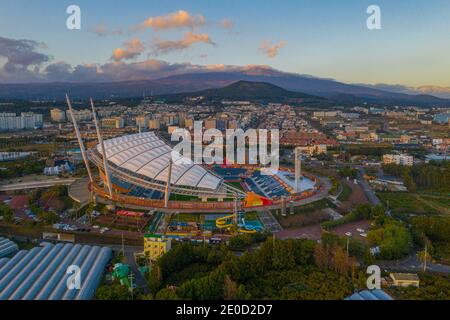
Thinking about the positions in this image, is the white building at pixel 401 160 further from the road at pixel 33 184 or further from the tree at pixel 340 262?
the road at pixel 33 184

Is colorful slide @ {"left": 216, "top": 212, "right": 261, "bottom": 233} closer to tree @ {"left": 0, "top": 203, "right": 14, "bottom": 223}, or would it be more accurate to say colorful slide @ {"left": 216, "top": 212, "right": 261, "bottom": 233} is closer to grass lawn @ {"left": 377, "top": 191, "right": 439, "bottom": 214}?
grass lawn @ {"left": 377, "top": 191, "right": 439, "bottom": 214}

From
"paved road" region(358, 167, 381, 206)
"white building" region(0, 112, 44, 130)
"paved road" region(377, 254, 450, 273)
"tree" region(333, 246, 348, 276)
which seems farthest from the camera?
"white building" region(0, 112, 44, 130)

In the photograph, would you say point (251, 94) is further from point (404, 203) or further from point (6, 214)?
point (6, 214)

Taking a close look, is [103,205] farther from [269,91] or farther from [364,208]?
[269,91]

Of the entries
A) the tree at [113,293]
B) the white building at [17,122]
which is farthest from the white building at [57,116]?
the tree at [113,293]

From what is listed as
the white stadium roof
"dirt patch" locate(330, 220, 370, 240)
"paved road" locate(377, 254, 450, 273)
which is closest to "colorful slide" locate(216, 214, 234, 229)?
the white stadium roof

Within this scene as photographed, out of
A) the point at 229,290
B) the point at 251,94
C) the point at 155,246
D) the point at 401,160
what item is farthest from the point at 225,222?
the point at 251,94

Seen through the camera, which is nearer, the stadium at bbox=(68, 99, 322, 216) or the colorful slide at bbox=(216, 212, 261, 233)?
the colorful slide at bbox=(216, 212, 261, 233)
